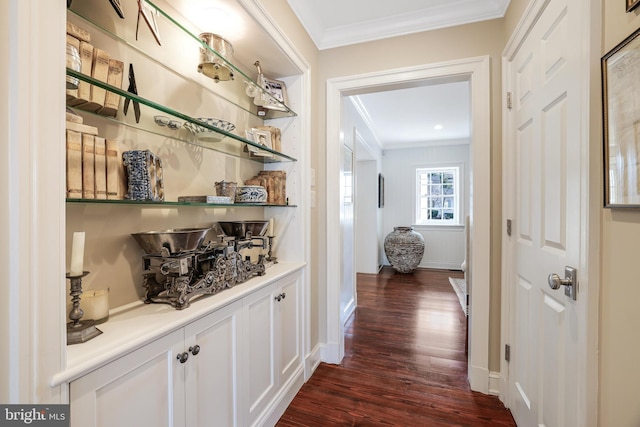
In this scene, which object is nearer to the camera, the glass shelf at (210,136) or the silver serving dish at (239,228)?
the glass shelf at (210,136)

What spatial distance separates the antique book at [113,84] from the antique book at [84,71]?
64 millimetres

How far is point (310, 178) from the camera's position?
2115 millimetres

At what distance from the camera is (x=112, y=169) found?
95 cm

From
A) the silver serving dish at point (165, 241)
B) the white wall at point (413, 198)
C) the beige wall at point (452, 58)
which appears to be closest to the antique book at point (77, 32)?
the silver serving dish at point (165, 241)

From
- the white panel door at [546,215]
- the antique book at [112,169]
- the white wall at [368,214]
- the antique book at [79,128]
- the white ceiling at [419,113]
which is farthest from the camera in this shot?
the white wall at [368,214]

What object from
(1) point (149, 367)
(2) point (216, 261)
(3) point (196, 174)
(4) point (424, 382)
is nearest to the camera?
(1) point (149, 367)

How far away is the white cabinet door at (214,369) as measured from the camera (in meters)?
1.06

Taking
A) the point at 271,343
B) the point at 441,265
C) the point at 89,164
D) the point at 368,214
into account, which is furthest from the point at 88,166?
the point at 441,265

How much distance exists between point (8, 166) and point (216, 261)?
823mm

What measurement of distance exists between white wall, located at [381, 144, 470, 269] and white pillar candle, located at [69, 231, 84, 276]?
5669mm

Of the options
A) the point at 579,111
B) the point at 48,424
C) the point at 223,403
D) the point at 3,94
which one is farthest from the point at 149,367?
the point at 579,111

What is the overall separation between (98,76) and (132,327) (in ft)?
2.78

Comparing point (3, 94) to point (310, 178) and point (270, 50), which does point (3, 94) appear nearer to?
point (270, 50)

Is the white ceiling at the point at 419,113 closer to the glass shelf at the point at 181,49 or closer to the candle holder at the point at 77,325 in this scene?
the glass shelf at the point at 181,49
